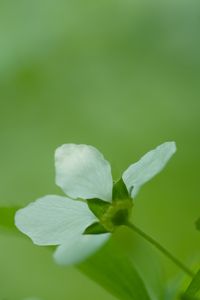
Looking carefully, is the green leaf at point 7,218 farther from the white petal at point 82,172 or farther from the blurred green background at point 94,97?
the blurred green background at point 94,97

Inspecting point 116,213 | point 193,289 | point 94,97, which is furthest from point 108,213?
point 94,97

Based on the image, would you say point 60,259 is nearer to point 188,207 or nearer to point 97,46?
point 188,207

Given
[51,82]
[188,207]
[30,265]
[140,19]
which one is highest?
[140,19]

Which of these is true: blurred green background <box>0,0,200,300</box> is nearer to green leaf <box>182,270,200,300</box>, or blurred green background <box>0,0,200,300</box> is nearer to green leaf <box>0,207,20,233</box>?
green leaf <box>0,207,20,233</box>

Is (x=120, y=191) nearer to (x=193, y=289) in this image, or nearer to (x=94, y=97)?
(x=193, y=289)

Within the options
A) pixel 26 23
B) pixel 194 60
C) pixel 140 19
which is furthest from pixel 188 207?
pixel 26 23

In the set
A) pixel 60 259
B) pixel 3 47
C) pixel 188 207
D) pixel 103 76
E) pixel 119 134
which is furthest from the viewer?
pixel 103 76
